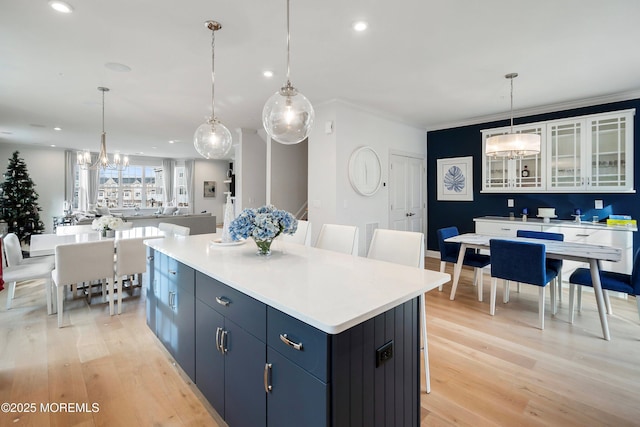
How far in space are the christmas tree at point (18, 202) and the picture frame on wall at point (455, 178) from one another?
9402mm

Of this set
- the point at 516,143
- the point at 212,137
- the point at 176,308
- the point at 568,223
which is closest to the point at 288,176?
the point at 212,137

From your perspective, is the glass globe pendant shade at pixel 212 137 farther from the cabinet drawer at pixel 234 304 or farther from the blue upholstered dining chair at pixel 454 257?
the blue upholstered dining chair at pixel 454 257

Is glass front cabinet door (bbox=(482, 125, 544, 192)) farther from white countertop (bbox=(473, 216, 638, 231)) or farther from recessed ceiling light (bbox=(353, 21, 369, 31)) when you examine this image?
recessed ceiling light (bbox=(353, 21, 369, 31))

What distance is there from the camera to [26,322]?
10.2 feet

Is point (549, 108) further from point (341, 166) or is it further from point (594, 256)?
point (341, 166)

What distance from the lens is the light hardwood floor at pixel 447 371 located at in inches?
71.5

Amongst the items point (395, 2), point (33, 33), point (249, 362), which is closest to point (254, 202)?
point (33, 33)

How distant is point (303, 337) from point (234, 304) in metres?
0.53

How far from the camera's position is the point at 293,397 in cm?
116

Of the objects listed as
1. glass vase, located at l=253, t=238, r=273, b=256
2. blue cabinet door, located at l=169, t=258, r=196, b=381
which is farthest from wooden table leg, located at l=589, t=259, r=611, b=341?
blue cabinet door, located at l=169, t=258, r=196, b=381

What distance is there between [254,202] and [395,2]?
4.81 meters

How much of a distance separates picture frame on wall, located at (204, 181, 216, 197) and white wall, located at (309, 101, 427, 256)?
8.79 meters

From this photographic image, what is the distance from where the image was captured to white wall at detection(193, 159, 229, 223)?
12.2 m

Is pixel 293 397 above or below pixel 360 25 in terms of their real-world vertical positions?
below
